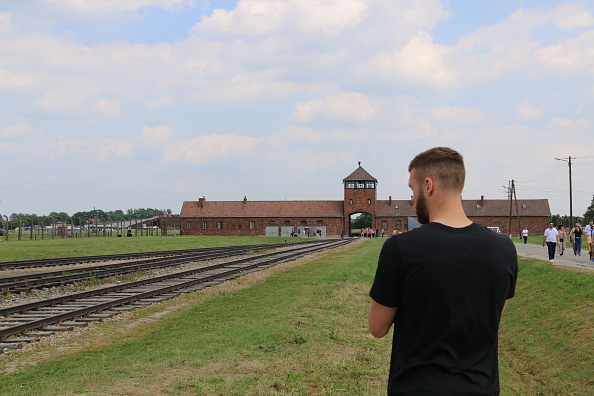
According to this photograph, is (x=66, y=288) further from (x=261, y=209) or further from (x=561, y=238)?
(x=261, y=209)

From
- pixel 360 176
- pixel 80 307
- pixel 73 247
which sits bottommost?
pixel 73 247

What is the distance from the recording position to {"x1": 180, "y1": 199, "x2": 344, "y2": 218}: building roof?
9067 cm

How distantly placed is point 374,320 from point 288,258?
3009 centimetres

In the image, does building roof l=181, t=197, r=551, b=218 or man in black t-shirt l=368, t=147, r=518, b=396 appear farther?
building roof l=181, t=197, r=551, b=218

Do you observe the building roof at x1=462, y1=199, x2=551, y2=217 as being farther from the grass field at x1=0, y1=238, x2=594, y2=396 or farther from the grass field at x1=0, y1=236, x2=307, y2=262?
the grass field at x1=0, y1=238, x2=594, y2=396

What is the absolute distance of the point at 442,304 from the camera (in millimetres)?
2457

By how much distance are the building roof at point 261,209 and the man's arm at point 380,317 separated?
8695 cm

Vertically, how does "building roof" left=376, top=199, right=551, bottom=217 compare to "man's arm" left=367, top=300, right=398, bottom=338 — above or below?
above

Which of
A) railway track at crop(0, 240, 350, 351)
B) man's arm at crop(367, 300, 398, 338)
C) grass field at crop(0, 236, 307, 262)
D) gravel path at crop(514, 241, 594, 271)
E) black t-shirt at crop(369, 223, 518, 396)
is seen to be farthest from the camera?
grass field at crop(0, 236, 307, 262)

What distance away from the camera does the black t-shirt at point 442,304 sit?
243 centimetres

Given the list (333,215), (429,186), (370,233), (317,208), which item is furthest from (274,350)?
(317,208)

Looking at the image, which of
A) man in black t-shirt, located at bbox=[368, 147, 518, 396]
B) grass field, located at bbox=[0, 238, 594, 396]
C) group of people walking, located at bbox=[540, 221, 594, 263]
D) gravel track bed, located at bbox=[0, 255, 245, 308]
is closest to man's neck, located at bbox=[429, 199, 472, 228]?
man in black t-shirt, located at bbox=[368, 147, 518, 396]

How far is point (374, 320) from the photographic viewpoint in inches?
104

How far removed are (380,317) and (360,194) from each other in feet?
292
